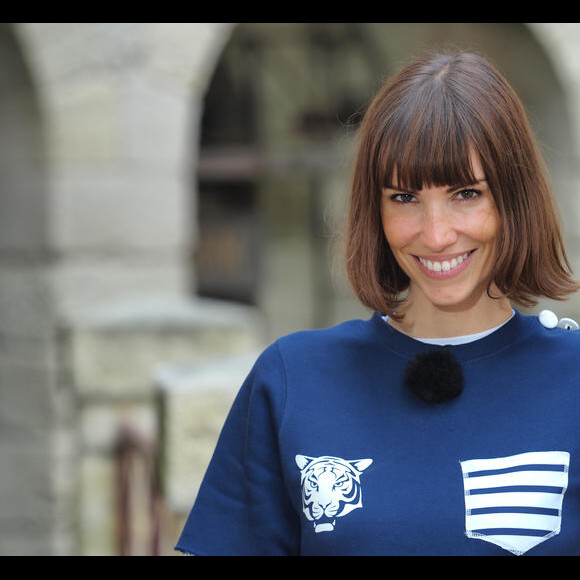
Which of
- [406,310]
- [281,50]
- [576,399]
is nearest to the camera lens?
[576,399]

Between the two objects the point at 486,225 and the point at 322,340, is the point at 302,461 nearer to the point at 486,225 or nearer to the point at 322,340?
the point at 322,340

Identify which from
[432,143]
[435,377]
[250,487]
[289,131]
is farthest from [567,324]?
[289,131]

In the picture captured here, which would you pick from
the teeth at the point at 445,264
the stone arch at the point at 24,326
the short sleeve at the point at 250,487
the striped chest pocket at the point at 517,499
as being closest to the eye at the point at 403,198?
the teeth at the point at 445,264

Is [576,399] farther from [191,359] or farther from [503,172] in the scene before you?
[191,359]

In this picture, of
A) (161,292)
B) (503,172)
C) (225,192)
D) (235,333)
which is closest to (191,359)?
(235,333)

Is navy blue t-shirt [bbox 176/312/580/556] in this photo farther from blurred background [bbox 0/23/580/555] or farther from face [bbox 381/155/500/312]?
blurred background [bbox 0/23/580/555]

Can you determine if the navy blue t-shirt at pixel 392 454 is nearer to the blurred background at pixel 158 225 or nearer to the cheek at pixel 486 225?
the cheek at pixel 486 225

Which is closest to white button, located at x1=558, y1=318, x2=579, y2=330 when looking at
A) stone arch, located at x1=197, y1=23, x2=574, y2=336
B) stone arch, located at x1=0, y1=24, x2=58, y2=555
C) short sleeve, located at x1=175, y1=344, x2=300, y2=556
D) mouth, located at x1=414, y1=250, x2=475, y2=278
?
mouth, located at x1=414, y1=250, x2=475, y2=278

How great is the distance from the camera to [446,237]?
5.38 feet

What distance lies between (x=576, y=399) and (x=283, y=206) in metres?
5.83

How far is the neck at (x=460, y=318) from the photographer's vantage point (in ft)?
5.67

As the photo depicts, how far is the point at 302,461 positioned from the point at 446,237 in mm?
403

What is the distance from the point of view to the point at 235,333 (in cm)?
314

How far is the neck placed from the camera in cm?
173
